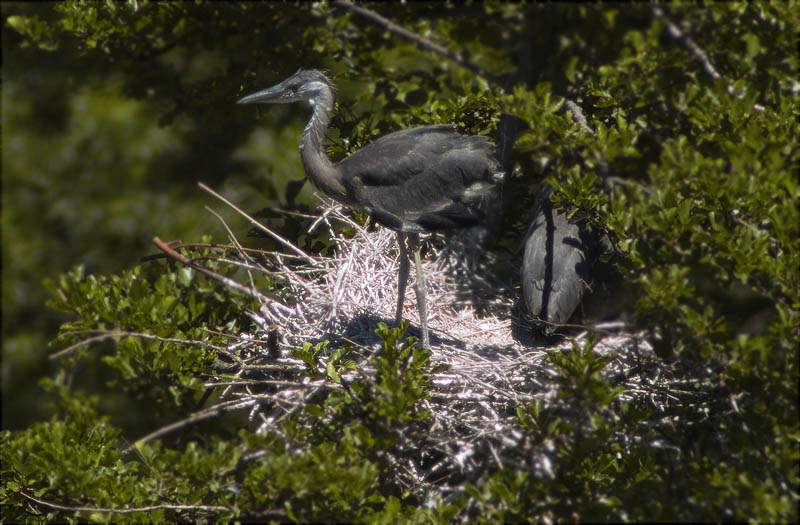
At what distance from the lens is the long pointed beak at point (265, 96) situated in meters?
2.99

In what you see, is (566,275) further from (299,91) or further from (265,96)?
(265,96)

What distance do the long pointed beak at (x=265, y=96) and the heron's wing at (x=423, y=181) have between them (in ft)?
1.61

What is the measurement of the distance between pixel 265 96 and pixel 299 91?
0.15 meters

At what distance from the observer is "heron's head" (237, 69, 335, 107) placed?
300 centimetres

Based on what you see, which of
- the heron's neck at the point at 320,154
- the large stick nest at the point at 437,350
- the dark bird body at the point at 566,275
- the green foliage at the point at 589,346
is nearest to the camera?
the green foliage at the point at 589,346

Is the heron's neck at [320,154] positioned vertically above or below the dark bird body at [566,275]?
above

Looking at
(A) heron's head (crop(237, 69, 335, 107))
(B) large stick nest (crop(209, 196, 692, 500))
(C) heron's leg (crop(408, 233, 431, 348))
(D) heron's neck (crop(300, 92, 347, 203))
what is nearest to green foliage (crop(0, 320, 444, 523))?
(B) large stick nest (crop(209, 196, 692, 500))

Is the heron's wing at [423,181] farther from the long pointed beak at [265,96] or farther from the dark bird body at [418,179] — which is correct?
the long pointed beak at [265,96]

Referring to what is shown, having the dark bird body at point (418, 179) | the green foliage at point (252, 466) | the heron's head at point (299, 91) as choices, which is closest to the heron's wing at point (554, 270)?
the dark bird body at point (418, 179)

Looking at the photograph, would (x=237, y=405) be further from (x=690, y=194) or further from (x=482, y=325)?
(x=690, y=194)

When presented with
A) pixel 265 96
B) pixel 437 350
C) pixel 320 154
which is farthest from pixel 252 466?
pixel 265 96

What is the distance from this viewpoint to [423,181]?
2.84m

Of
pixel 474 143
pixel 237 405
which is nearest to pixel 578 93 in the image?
pixel 474 143

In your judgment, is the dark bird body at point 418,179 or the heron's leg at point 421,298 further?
the heron's leg at point 421,298
